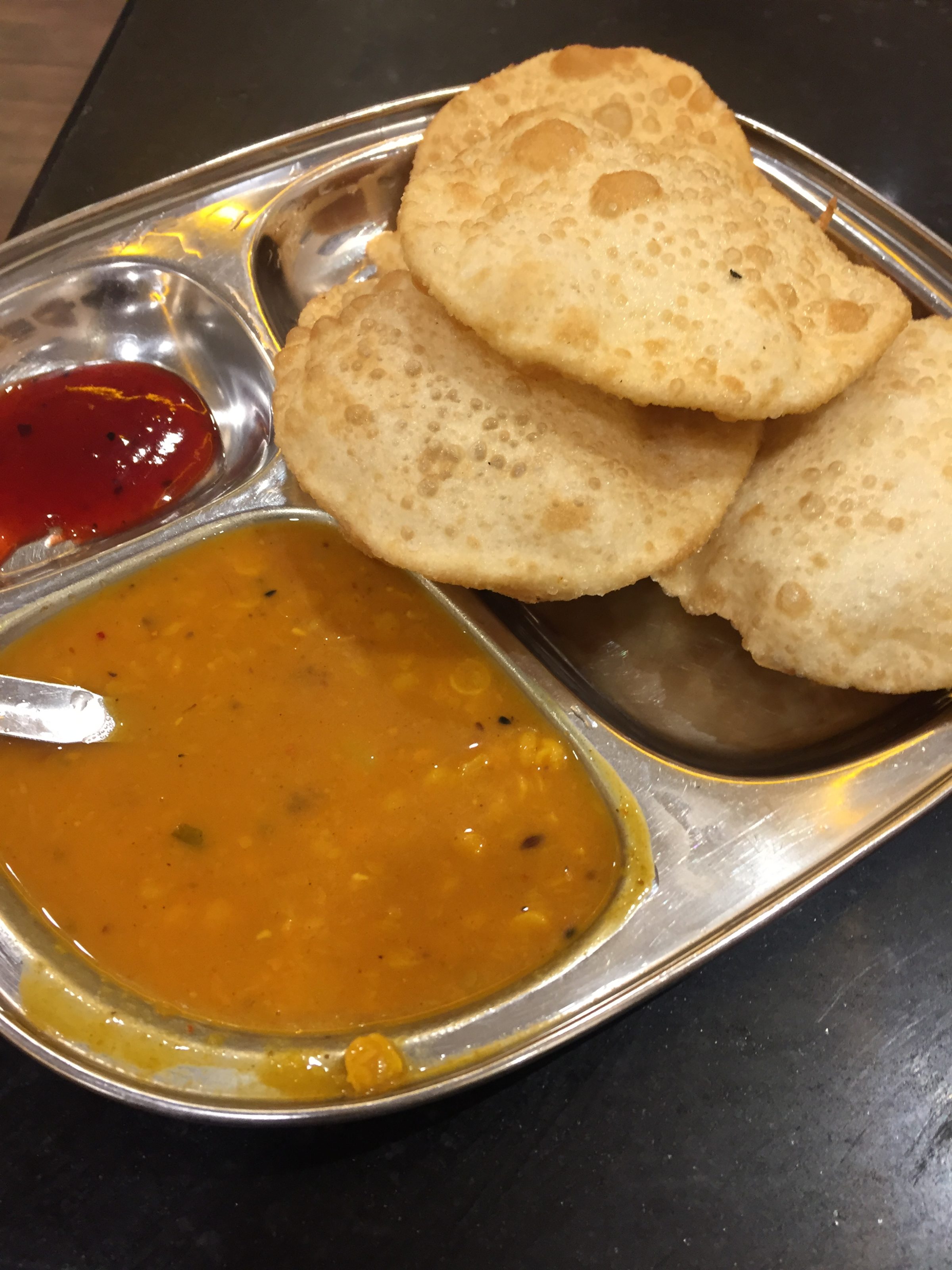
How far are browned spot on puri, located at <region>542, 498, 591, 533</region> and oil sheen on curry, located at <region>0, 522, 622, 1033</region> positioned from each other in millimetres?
430

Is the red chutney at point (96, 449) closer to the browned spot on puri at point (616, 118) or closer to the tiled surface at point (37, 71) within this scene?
the browned spot on puri at point (616, 118)

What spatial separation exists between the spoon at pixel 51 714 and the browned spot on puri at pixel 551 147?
134 centimetres

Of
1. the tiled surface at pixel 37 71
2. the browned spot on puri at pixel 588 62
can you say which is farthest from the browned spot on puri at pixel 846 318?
the tiled surface at pixel 37 71

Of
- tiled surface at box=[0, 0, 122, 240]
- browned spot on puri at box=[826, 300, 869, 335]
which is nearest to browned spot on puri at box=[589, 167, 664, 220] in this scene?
browned spot on puri at box=[826, 300, 869, 335]

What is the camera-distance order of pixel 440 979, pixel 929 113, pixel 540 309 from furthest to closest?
pixel 929 113 < pixel 440 979 < pixel 540 309

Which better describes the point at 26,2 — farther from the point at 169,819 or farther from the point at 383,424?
the point at 169,819

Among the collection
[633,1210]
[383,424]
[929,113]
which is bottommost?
[633,1210]

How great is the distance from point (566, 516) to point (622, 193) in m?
0.54

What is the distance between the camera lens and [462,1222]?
5.09 feet

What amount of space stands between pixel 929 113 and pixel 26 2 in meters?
3.56

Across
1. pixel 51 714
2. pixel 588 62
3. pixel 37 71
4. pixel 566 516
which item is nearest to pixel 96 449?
pixel 51 714

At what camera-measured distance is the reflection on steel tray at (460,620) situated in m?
1.43

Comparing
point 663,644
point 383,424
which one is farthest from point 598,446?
point 663,644

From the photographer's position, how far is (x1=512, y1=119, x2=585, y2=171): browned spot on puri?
1.47 meters
